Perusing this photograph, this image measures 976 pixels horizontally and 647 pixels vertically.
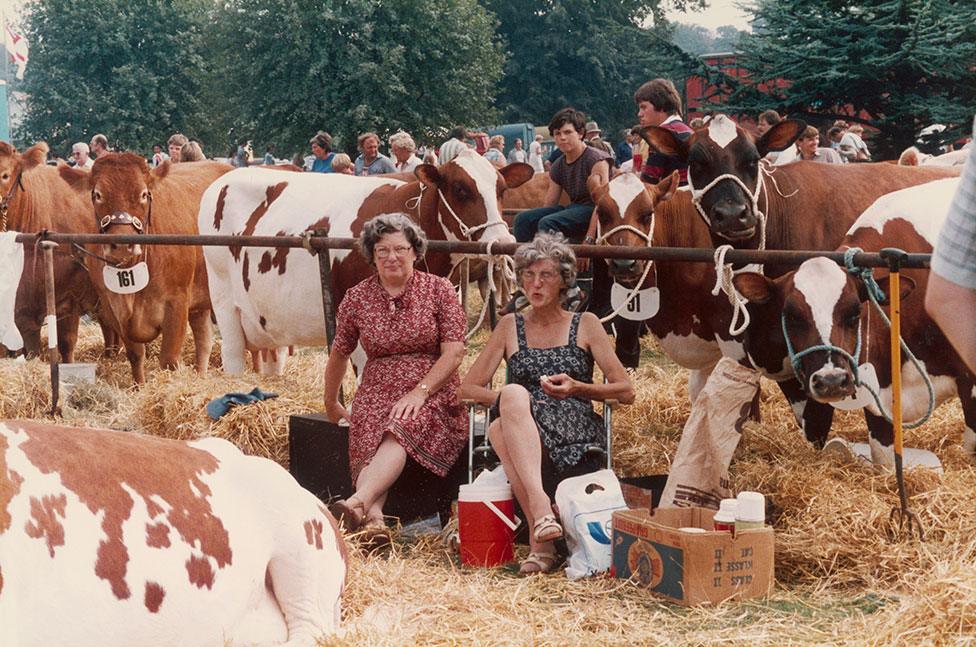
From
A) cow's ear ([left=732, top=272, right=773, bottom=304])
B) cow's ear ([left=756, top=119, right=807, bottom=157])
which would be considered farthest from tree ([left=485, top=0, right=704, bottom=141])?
cow's ear ([left=732, top=272, right=773, bottom=304])

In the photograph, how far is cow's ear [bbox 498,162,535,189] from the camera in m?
7.99

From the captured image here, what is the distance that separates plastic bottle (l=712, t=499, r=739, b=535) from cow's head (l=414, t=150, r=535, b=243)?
119 inches

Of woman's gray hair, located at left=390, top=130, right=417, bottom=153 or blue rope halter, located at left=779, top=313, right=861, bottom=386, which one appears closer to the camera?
blue rope halter, located at left=779, top=313, right=861, bottom=386

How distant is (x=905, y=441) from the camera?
633cm

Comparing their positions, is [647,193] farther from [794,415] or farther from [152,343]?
[152,343]

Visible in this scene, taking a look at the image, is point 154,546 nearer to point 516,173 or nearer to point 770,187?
point 770,187

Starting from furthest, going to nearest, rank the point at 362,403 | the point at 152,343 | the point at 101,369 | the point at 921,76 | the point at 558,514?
the point at 921,76
the point at 152,343
the point at 101,369
the point at 362,403
the point at 558,514

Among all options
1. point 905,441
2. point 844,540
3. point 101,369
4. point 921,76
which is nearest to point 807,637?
point 844,540

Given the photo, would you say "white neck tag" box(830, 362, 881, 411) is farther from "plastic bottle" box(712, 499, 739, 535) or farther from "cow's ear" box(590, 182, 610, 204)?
"cow's ear" box(590, 182, 610, 204)

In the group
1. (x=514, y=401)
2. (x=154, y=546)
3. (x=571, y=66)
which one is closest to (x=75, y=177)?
(x=514, y=401)

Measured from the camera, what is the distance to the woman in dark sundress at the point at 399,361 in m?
5.79

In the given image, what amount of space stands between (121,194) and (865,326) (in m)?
5.86

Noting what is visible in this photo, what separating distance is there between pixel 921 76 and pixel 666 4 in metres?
41.1

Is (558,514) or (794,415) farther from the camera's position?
(794,415)
